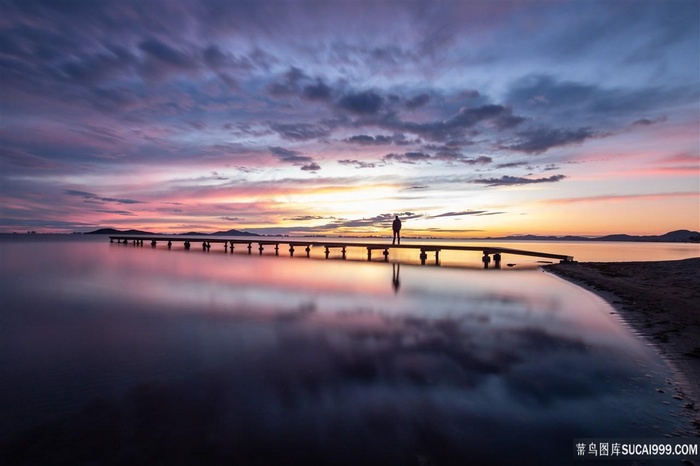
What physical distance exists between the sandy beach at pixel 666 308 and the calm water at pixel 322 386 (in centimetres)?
35

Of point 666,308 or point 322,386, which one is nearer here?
point 322,386

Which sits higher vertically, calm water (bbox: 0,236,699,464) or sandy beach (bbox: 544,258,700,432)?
sandy beach (bbox: 544,258,700,432)

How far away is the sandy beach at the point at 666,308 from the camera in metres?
7.21

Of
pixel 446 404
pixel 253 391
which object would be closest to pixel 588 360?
pixel 446 404

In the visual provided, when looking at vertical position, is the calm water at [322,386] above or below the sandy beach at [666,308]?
below

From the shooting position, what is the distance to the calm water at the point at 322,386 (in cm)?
451

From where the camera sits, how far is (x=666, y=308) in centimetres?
1225

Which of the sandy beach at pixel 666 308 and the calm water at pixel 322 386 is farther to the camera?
the sandy beach at pixel 666 308

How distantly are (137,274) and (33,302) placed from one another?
1094 cm

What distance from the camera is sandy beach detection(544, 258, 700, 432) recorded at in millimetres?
7215

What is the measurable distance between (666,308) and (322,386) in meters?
12.5

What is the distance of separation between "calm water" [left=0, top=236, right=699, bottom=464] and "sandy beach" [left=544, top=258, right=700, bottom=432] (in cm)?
35

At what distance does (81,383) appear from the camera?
20.9 ft

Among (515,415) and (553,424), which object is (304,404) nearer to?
(515,415)
